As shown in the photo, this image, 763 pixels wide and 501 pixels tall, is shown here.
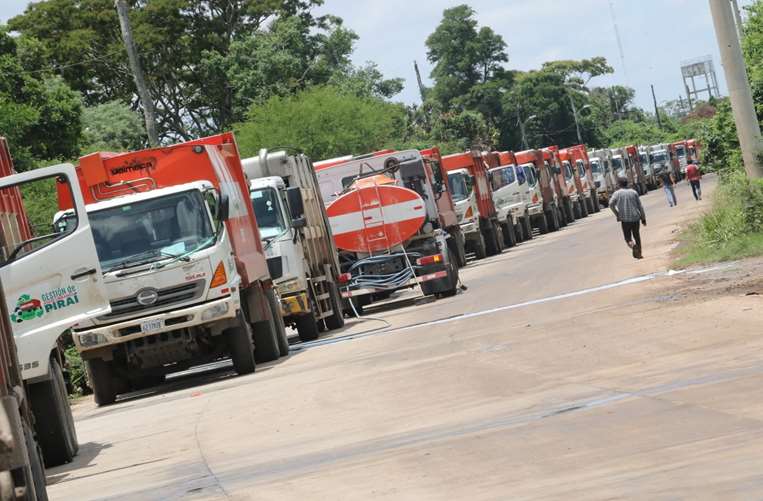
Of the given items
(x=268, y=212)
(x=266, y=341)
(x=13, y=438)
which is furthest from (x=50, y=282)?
(x=268, y=212)

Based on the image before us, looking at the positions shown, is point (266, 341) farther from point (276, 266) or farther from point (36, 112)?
point (36, 112)

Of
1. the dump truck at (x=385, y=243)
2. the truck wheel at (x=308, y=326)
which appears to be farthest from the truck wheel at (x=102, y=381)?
the dump truck at (x=385, y=243)

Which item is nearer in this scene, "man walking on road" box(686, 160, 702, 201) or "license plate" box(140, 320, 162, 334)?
"license plate" box(140, 320, 162, 334)

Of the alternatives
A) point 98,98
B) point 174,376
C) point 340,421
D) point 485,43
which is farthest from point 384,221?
point 485,43

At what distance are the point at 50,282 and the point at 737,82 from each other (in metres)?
15.9

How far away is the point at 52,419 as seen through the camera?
1288cm

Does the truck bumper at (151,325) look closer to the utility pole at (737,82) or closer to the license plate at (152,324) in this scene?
the license plate at (152,324)

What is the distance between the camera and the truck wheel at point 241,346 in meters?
18.9

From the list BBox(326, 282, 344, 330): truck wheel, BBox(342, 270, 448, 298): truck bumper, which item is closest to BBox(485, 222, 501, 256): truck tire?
BBox(342, 270, 448, 298): truck bumper

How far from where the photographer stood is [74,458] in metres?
13.5

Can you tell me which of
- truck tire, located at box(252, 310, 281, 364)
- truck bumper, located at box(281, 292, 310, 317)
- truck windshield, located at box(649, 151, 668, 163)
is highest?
truck windshield, located at box(649, 151, 668, 163)

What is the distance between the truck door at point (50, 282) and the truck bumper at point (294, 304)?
381 inches

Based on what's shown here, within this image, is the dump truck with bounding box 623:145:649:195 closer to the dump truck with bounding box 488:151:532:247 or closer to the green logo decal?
the dump truck with bounding box 488:151:532:247

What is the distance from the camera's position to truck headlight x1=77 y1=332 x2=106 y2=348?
18.1 m
